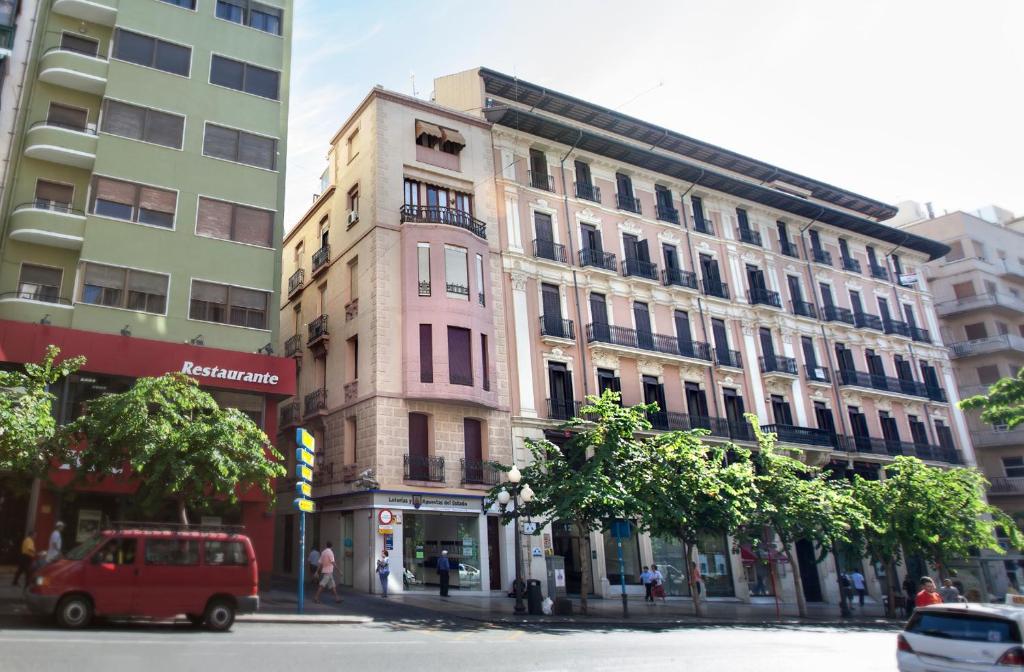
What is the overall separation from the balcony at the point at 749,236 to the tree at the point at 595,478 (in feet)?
61.8

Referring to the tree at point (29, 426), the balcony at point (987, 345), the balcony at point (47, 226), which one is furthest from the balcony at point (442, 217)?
the balcony at point (987, 345)

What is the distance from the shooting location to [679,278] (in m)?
36.3

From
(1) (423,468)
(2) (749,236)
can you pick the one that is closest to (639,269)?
(2) (749,236)

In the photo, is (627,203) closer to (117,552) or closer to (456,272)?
(456,272)

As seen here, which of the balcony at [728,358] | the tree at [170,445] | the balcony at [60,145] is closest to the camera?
the tree at [170,445]

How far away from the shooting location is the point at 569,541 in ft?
98.3

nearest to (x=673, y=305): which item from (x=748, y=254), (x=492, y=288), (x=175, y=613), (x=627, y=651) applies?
(x=748, y=254)

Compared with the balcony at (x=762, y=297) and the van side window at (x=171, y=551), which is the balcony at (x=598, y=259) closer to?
the balcony at (x=762, y=297)

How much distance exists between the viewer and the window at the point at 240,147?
2714 cm

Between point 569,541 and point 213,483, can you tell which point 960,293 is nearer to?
point 569,541

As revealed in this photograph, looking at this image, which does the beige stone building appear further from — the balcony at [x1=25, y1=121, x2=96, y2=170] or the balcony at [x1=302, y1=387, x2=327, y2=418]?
the balcony at [x1=25, y1=121, x2=96, y2=170]

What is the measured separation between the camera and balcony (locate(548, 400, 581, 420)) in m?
30.7

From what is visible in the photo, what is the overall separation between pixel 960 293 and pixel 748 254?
814 inches

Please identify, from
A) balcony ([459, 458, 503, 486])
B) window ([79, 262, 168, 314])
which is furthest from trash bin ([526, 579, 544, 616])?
window ([79, 262, 168, 314])
